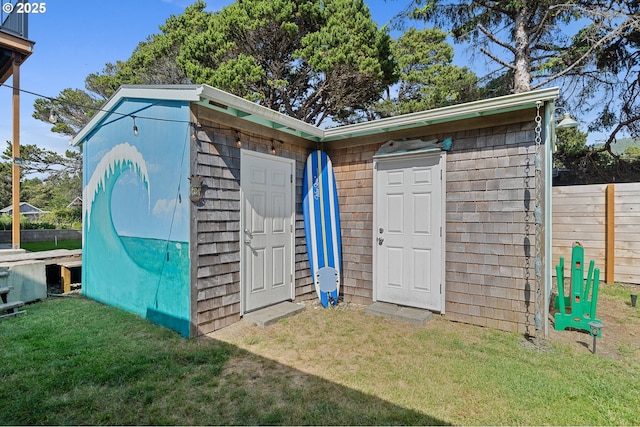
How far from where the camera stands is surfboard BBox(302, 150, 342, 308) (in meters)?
4.57

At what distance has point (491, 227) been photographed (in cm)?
356

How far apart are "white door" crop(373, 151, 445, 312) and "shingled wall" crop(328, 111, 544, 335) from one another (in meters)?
0.13

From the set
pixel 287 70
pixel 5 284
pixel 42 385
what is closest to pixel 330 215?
pixel 42 385

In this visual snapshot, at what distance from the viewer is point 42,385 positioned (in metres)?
2.28

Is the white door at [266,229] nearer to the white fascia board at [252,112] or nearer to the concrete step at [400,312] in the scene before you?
the white fascia board at [252,112]

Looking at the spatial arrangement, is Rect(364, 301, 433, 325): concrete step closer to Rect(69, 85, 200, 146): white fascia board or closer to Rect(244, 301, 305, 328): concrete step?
Rect(244, 301, 305, 328): concrete step

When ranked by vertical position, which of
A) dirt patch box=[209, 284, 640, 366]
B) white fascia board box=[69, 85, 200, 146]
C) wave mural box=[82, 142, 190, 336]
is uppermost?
white fascia board box=[69, 85, 200, 146]

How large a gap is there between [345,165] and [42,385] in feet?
12.8

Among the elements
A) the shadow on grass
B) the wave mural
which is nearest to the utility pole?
the wave mural

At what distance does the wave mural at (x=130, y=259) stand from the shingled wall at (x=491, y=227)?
305 centimetres

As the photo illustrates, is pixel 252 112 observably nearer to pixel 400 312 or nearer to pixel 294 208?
pixel 294 208

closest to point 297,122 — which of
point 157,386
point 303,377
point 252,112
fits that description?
point 252,112

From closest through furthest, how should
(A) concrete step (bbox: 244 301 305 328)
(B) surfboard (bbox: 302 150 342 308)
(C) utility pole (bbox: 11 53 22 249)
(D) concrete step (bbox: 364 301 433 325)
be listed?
1. (A) concrete step (bbox: 244 301 305 328)
2. (D) concrete step (bbox: 364 301 433 325)
3. (B) surfboard (bbox: 302 150 342 308)
4. (C) utility pole (bbox: 11 53 22 249)

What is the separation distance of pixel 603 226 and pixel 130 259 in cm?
742
